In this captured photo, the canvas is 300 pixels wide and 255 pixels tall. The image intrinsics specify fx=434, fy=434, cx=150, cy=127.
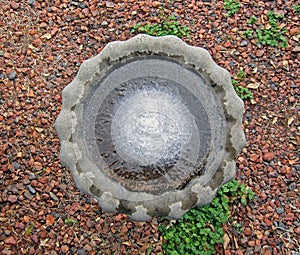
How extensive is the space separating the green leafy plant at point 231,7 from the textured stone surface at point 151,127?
4.06ft

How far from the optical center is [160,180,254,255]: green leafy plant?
3.02 m

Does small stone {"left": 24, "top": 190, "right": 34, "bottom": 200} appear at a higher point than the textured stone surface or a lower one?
lower

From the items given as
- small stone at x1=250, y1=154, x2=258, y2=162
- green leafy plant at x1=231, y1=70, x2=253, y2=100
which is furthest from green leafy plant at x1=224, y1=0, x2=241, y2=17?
small stone at x1=250, y1=154, x2=258, y2=162

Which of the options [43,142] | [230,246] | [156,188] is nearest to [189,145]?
[156,188]

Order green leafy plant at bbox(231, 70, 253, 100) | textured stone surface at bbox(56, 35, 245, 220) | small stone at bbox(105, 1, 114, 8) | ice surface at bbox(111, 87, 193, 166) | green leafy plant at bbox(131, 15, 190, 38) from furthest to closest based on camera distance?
small stone at bbox(105, 1, 114, 8) < green leafy plant at bbox(131, 15, 190, 38) < green leafy plant at bbox(231, 70, 253, 100) < ice surface at bbox(111, 87, 193, 166) < textured stone surface at bbox(56, 35, 245, 220)

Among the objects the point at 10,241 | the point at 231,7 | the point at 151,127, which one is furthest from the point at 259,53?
the point at 10,241

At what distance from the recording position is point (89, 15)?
363 centimetres

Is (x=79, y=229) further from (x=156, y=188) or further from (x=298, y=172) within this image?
(x=298, y=172)

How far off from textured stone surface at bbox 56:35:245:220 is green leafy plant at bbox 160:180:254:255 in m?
0.66

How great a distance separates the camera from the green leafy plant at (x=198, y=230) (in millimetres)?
3023

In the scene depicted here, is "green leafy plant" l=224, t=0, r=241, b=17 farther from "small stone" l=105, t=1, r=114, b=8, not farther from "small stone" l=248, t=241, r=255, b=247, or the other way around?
"small stone" l=248, t=241, r=255, b=247

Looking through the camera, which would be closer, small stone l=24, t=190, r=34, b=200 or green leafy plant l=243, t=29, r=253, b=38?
small stone l=24, t=190, r=34, b=200

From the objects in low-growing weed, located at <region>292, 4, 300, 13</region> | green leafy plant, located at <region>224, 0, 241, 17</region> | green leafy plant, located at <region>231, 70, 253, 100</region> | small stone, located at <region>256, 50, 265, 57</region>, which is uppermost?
low-growing weed, located at <region>292, 4, 300, 13</region>

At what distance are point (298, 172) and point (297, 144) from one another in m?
0.22
